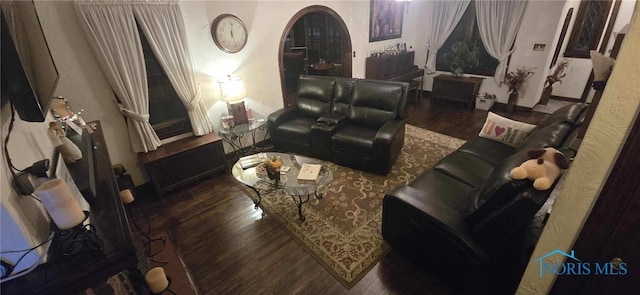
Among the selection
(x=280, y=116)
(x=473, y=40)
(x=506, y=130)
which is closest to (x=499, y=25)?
(x=473, y=40)

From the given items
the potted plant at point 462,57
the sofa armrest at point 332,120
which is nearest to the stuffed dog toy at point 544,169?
the sofa armrest at point 332,120

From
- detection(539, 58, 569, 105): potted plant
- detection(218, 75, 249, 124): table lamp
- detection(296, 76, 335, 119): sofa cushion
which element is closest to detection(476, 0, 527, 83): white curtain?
detection(539, 58, 569, 105): potted plant

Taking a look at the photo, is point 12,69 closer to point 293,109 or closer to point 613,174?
point 613,174

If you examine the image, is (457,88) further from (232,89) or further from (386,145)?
(232,89)

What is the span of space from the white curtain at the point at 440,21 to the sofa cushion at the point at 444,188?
13.6ft

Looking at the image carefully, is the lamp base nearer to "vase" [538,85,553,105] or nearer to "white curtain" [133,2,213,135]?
"white curtain" [133,2,213,135]

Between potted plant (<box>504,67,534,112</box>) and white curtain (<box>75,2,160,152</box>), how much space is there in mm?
5625

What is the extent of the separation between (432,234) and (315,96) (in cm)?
264

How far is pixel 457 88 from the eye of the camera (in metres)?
5.23

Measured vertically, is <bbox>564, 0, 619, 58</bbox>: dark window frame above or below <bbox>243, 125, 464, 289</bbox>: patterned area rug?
above

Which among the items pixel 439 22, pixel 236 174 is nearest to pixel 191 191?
pixel 236 174

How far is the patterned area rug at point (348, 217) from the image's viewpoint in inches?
83.2

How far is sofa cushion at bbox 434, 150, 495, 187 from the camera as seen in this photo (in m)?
2.26

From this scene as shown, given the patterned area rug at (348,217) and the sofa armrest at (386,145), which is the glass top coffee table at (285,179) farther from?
the sofa armrest at (386,145)
